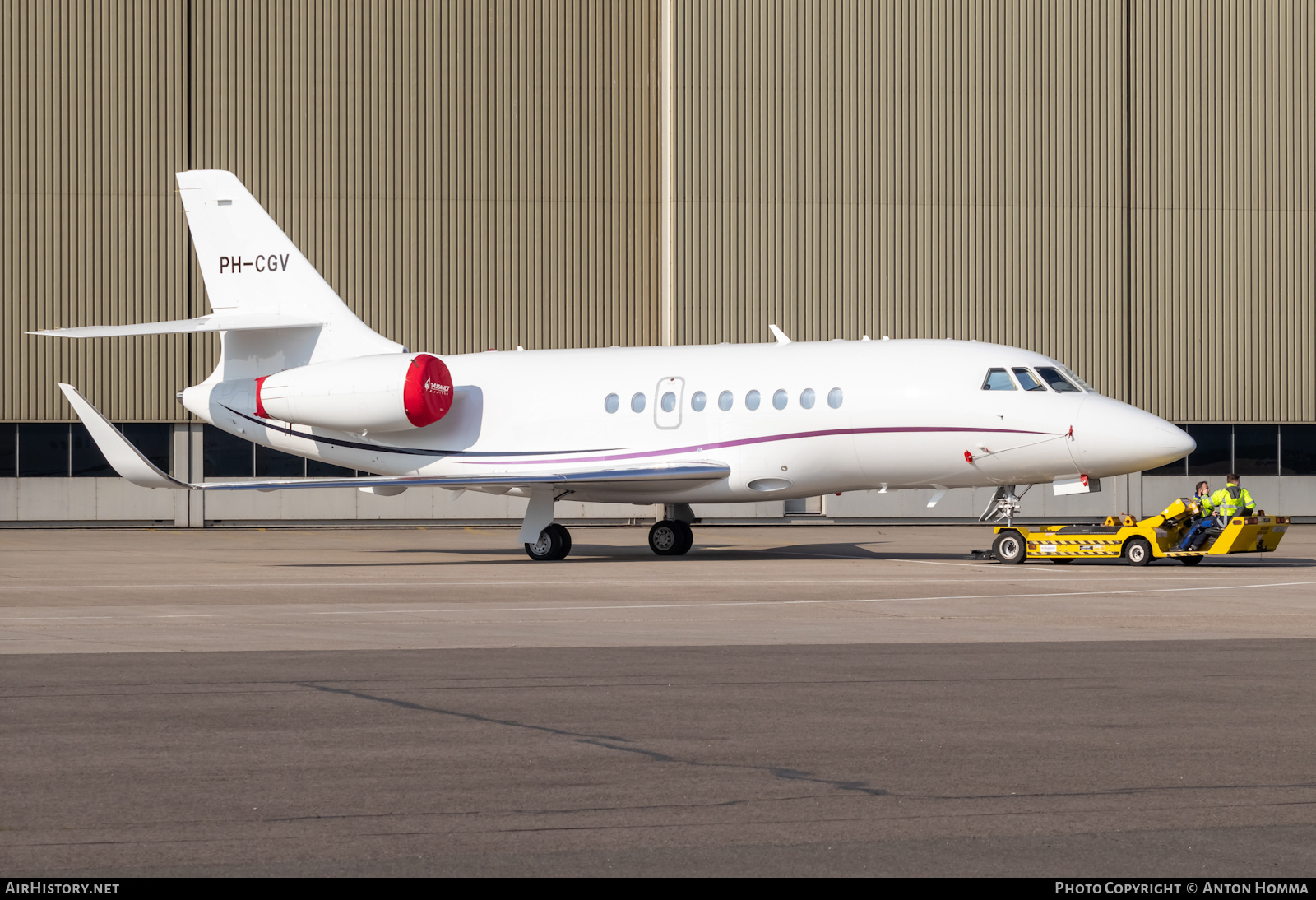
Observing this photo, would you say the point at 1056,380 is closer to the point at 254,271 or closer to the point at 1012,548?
the point at 1012,548

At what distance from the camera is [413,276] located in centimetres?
4059

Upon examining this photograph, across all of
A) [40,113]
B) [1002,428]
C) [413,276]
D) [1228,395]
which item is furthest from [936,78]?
[40,113]

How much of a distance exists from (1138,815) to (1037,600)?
36.9 feet

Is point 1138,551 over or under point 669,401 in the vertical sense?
under

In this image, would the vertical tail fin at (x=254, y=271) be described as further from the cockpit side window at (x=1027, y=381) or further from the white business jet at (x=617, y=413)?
the cockpit side window at (x=1027, y=381)

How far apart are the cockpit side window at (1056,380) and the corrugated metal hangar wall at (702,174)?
16457 mm

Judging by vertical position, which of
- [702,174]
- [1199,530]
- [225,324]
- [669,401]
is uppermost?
[702,174]

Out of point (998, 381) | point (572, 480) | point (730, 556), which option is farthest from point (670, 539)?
point (998, 381)

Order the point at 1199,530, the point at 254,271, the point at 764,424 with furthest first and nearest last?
the point at 254,271
the point at 764,424
the point at 1199,530

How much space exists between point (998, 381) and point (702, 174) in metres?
17.5

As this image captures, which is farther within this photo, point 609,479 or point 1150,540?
point 609,479

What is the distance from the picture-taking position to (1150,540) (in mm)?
23797

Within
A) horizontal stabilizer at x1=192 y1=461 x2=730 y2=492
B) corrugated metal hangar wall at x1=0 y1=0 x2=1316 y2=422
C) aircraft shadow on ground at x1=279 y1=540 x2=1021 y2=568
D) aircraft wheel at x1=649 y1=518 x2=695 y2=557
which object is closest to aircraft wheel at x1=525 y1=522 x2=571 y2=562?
aircraft shadow on ground at x1=279 y1=540 x2=1021 y2=568
